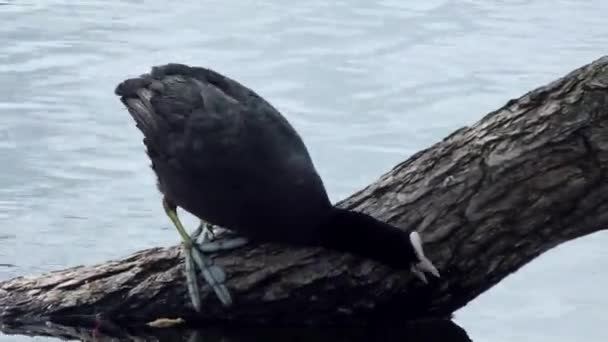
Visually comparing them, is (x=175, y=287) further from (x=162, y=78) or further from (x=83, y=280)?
(x=162, y=78)

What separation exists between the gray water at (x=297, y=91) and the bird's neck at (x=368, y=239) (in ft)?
2.46

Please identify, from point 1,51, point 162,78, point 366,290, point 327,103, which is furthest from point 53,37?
point 366,290

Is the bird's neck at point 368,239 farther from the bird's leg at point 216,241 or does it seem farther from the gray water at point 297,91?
the gray water at point 297,91

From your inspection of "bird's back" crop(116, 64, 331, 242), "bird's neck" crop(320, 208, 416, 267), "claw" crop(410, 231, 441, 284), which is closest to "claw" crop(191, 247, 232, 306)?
"bird's back" crop(116, 64, 331, 242)

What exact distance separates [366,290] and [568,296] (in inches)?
47.0

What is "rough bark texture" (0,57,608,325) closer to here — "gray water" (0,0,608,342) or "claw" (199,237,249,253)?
"claw" (199,237,249,253)

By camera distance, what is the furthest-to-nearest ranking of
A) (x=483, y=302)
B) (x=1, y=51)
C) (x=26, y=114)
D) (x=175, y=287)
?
1. (x=1, y=51)
2. (x=26, y=114)
3. (x=483, y=302)
4. (x=175, y=287)

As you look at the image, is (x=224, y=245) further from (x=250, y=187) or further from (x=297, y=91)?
(x=297, y=91)

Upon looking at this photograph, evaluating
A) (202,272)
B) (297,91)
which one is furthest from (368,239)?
(297,91)

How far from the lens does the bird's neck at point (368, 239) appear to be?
4805mm

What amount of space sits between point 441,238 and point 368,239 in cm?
24

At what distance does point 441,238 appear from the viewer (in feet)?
15.9

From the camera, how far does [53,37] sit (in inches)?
367

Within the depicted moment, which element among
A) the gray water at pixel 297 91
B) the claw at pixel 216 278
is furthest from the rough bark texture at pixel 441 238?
the gray water at pixel 297 91
